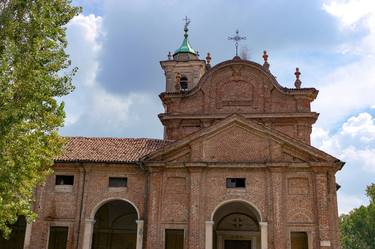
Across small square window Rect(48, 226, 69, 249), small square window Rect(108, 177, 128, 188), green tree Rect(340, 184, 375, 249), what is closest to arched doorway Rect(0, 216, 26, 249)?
small square window Rect(48, 226, 69, 249)

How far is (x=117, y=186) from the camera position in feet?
78.5

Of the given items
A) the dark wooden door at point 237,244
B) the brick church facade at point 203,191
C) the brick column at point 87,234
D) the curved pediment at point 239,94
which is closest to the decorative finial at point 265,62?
the curved pediment at point 239,94

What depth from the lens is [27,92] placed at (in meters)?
14.9

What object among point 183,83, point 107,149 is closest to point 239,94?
point 107,149

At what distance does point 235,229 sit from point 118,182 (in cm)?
733

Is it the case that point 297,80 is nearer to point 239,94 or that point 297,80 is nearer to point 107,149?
point 239,94

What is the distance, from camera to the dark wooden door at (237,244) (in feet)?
83.4

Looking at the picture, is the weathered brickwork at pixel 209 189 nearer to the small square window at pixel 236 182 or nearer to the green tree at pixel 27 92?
the small square window at pixel 236 182

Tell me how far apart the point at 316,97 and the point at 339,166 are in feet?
26.2

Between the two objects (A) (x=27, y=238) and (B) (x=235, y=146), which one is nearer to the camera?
(A) (x=27, y=238)

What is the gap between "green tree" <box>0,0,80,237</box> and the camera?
14203mm

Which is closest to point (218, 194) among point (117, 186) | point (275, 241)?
point (275, 241)

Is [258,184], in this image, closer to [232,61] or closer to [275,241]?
[275,241]

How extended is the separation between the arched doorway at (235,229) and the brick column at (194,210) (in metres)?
3.40
